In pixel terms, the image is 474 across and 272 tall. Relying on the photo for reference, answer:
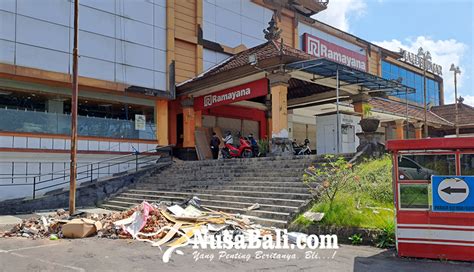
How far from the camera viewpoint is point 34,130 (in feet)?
55.9

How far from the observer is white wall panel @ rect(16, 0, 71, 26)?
16919mm

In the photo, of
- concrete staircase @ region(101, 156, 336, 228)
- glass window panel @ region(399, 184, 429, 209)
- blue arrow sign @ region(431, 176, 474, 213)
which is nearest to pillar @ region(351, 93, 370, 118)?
concrete staircase @ region(101, 156, 336, 228)

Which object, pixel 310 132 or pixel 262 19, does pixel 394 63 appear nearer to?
pixel 310 132

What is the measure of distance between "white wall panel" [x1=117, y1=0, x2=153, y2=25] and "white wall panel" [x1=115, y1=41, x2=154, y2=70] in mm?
1409

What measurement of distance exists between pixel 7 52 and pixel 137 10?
666cm

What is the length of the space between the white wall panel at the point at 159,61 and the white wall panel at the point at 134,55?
0.77 ft

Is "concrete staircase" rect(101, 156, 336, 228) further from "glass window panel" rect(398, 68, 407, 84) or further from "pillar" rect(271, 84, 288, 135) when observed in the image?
"glass window panel" rect(398, 68, 407, 84)

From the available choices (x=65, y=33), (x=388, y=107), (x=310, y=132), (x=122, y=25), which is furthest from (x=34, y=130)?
(x=388, y=107)

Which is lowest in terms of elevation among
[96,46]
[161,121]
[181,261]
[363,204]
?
[181,261]

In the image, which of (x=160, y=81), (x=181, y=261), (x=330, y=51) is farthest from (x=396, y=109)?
(x=181, y=261)

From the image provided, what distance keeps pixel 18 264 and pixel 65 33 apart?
44.1 feet

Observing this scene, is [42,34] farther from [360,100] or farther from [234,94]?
[360,100]

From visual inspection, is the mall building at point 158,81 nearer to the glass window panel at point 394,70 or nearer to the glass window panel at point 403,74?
the glass window panel at point 394,70

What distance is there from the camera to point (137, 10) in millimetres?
20625
